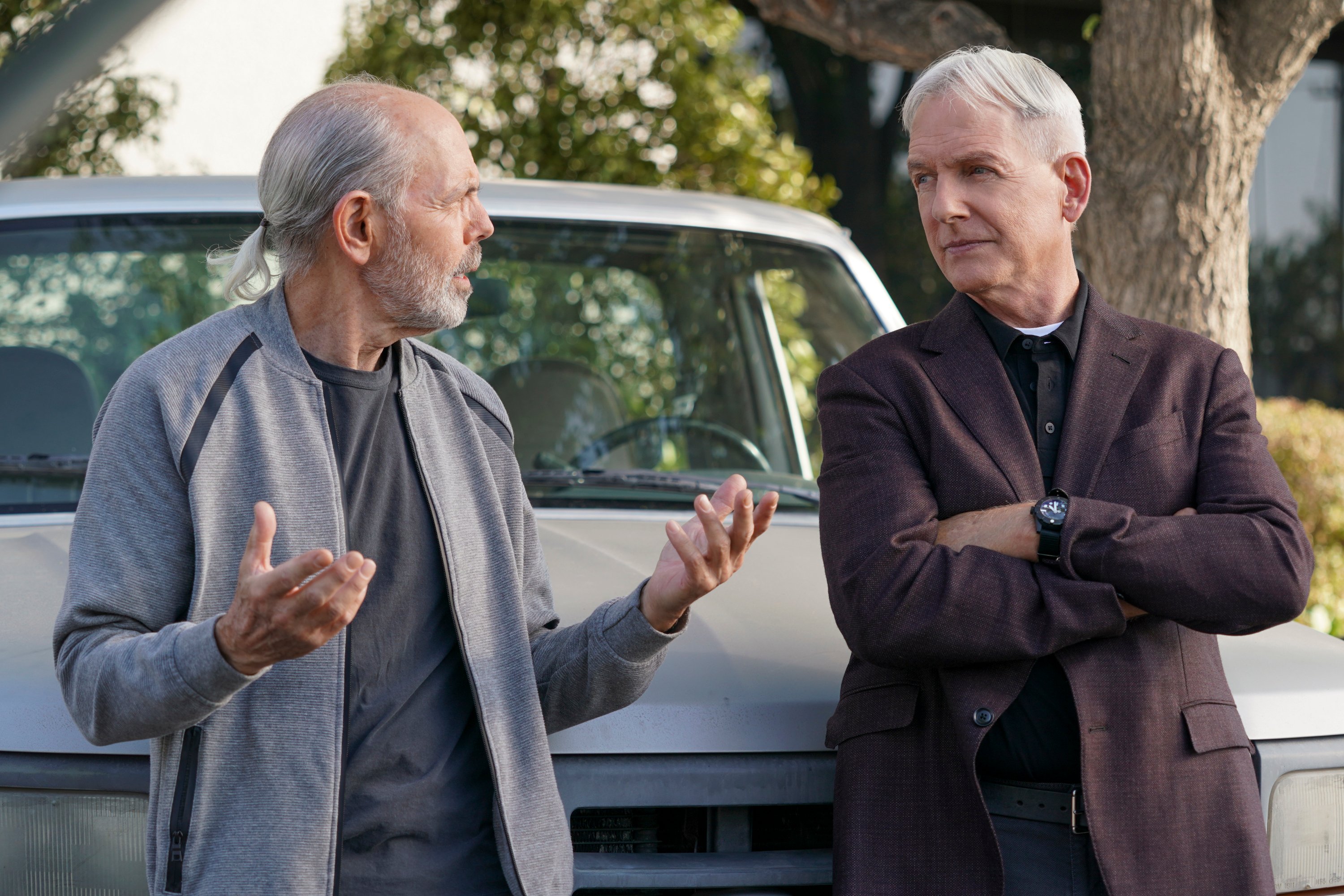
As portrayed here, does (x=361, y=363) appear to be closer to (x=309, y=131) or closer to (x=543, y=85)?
(x=309, y=131)

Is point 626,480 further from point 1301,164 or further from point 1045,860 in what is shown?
point 1301,164

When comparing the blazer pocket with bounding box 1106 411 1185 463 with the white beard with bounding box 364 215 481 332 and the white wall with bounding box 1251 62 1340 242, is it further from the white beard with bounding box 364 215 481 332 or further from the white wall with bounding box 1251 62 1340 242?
the white wall with bounding box 1251 62 1340 242

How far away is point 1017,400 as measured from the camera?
2135 mm

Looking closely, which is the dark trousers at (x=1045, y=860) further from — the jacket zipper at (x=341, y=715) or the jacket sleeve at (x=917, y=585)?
the jacket zipper at (x=341, y=715)

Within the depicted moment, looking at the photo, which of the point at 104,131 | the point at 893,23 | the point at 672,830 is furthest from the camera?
the point at 104,131

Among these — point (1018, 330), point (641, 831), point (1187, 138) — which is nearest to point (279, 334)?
point (641, 831)

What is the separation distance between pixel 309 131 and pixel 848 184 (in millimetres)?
9147

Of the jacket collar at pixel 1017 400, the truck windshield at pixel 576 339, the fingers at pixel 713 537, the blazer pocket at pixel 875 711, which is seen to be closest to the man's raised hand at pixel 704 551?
the fingers at pixel 713 537

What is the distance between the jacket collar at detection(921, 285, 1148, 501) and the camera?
208 cm

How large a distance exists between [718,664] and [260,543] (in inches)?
34.3

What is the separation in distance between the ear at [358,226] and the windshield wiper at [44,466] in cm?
124

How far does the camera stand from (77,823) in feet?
6.39

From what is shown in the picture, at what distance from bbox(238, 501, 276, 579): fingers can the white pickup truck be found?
24.3 inches

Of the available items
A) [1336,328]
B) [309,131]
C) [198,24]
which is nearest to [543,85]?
[198,24]
